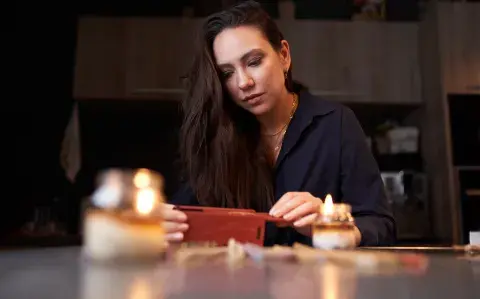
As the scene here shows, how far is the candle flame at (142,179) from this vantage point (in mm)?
487

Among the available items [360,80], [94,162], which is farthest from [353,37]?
[94,162]

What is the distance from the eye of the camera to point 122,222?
17.5 inches

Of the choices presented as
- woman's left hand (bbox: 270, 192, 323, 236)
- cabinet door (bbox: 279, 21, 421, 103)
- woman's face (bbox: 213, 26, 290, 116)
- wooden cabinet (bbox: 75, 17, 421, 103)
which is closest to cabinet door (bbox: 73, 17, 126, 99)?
wooden cabinet (bbox: 75, 17, 421, 103)

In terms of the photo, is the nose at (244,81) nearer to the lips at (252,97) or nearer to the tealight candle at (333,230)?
the lips at (252,97)

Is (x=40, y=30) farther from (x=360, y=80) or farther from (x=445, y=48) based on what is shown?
(x=445, y=48)

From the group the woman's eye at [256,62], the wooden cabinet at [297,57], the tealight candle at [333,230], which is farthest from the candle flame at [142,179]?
the wooden cabinet at [297,57]

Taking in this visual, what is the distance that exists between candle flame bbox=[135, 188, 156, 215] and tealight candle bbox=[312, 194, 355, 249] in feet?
0.85

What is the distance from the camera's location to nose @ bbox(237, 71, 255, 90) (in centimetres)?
119

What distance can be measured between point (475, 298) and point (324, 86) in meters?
2.30

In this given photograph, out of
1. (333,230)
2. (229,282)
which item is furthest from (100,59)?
(229,282)

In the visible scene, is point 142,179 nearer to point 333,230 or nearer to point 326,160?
point 333,230

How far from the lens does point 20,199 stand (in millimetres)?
2445

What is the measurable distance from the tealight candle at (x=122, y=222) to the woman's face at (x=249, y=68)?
75 cm

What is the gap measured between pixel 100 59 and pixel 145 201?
215 centimetres
